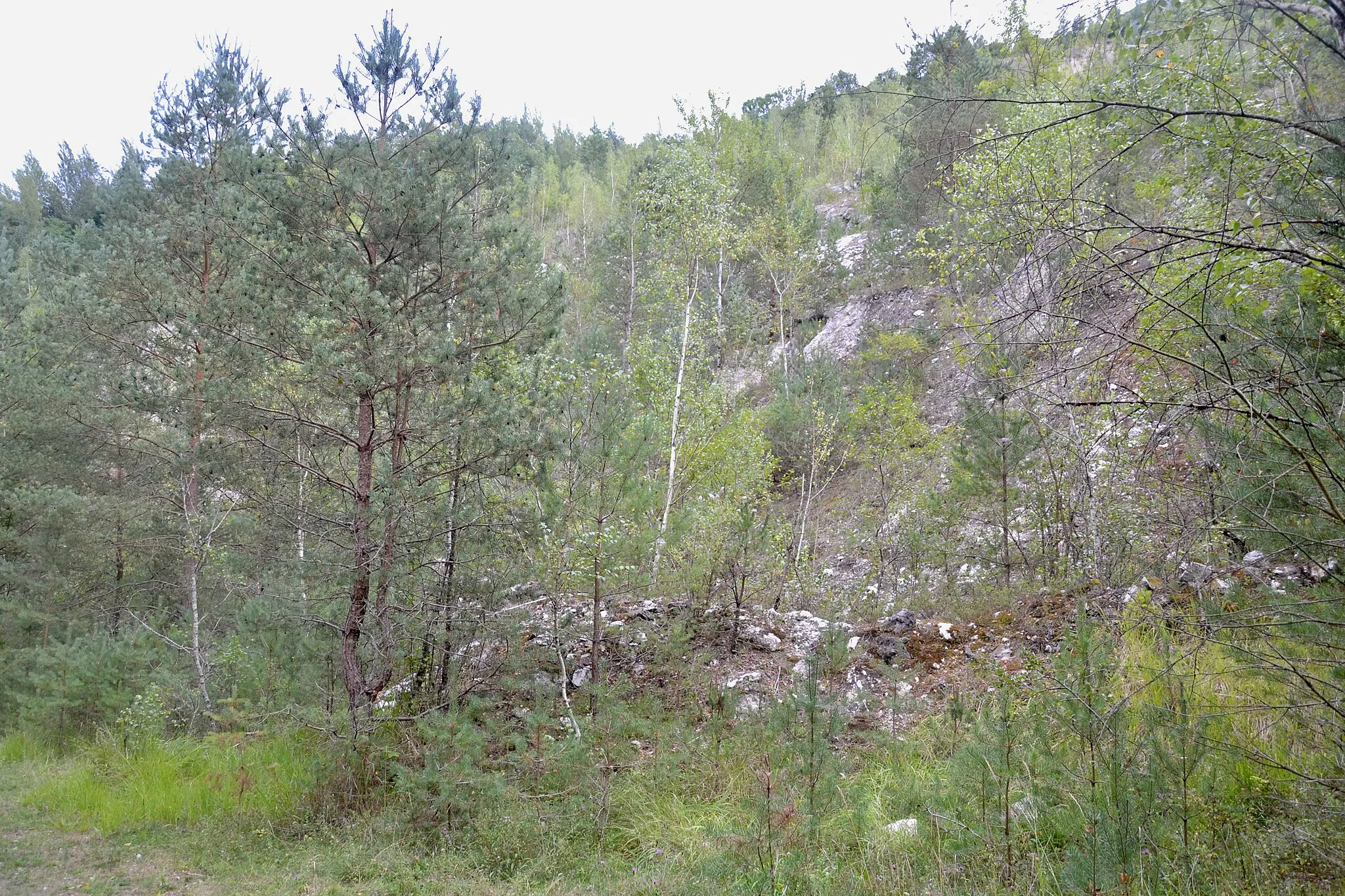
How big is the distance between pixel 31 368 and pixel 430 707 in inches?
429

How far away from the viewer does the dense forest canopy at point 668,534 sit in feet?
10.4

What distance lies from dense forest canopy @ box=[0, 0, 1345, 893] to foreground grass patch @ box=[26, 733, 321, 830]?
2.1 inches

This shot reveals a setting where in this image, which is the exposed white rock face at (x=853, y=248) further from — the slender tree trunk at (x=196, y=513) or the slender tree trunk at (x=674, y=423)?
the slender tree trunk at (x=196, y=513)

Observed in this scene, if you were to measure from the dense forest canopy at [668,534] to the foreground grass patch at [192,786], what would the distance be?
2.1 inches

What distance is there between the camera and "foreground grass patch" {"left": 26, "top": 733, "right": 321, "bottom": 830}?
6.73 m

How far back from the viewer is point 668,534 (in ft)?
26.4

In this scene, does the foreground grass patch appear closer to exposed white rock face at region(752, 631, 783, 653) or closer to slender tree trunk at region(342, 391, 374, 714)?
slender tree trunk at region(342, 391, 374, 714)

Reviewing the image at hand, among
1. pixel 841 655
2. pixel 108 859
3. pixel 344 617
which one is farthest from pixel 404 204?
pixel 108 859

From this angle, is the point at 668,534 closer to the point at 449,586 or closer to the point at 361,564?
the point at 449,586

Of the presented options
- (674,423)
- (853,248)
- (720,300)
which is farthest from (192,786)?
(853,248)

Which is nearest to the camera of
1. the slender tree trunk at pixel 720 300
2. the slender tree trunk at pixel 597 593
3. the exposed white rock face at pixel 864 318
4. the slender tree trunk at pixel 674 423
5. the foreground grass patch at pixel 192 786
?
the foreground grass patch at pixel 192 786

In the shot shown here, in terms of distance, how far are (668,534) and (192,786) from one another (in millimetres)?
5342

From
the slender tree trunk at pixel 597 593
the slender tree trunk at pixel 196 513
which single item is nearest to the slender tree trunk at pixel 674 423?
the slender tree trunk at pixel 597 593

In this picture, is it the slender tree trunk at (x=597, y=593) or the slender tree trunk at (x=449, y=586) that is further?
the slender tree trunk at (x=597, y=593)
